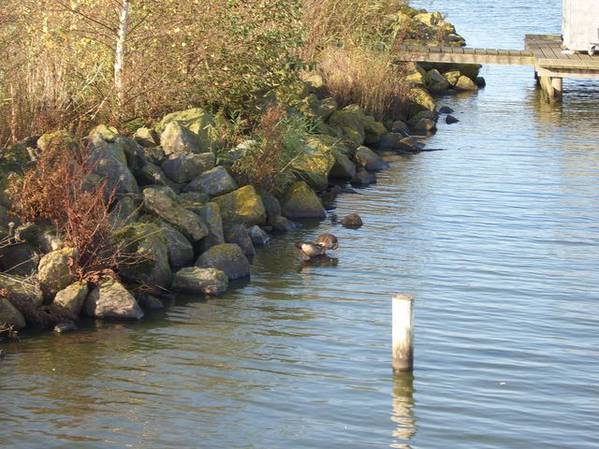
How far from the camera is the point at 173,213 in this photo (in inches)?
682

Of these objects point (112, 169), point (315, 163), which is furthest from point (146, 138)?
point (315, 163)

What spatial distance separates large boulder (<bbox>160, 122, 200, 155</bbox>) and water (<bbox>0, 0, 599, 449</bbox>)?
240 cm

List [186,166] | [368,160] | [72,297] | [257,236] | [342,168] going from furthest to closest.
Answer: [368,160], [342,168], [186,166], [257,236], [72,297]

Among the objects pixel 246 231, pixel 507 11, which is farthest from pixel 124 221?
pixel 507 11

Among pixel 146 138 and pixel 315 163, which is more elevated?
pixel 146 138

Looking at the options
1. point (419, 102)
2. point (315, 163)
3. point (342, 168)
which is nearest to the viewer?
point (315, 163)

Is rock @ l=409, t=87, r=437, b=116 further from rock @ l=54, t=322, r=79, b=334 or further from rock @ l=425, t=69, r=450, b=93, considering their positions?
rock @ l=54, t=322, r=79, b=334

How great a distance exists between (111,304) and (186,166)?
191 inches

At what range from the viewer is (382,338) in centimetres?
1445

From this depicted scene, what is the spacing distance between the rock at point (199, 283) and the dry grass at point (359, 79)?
41.3 feet

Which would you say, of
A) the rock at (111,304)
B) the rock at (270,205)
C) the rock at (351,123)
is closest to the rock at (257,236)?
the rock at (270,205)

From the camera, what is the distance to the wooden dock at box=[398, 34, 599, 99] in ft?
109

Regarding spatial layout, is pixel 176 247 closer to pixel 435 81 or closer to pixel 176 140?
pixel 176 140

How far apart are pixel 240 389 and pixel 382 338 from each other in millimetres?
2328
